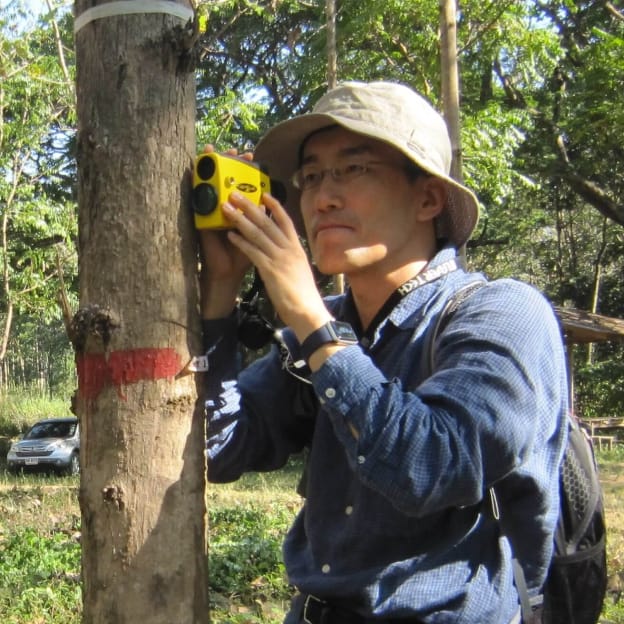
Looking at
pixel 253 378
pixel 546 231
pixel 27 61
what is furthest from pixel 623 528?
pixel 546 231

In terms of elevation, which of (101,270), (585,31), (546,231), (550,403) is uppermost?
(585,31)

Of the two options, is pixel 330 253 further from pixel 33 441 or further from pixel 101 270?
pixel 33 441

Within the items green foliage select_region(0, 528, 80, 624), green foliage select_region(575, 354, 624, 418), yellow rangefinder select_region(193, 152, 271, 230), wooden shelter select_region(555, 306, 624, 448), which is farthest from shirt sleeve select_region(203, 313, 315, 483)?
green foliage select_region(575, 354, 624, 418)

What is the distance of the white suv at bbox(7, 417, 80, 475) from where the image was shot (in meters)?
19.4

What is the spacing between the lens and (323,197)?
6.72ft

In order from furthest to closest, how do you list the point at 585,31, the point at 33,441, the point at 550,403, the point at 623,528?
the point at 33,441, the point at 585,31, the point at 623,528, the point at 550,403

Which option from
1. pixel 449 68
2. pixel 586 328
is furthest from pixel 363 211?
pixel 586 328

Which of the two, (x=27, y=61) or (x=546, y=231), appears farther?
(x=546, y=231)

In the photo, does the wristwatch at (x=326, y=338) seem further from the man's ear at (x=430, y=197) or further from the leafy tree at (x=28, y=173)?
the leafy tree at (x=28, y=173)

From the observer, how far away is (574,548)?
6.34 feet

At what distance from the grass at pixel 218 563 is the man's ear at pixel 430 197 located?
3548 mm

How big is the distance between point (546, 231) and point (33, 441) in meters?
19.3

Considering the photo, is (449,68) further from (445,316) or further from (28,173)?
(28,173)

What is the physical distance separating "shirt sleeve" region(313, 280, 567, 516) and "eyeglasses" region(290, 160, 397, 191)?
0.50 meters
